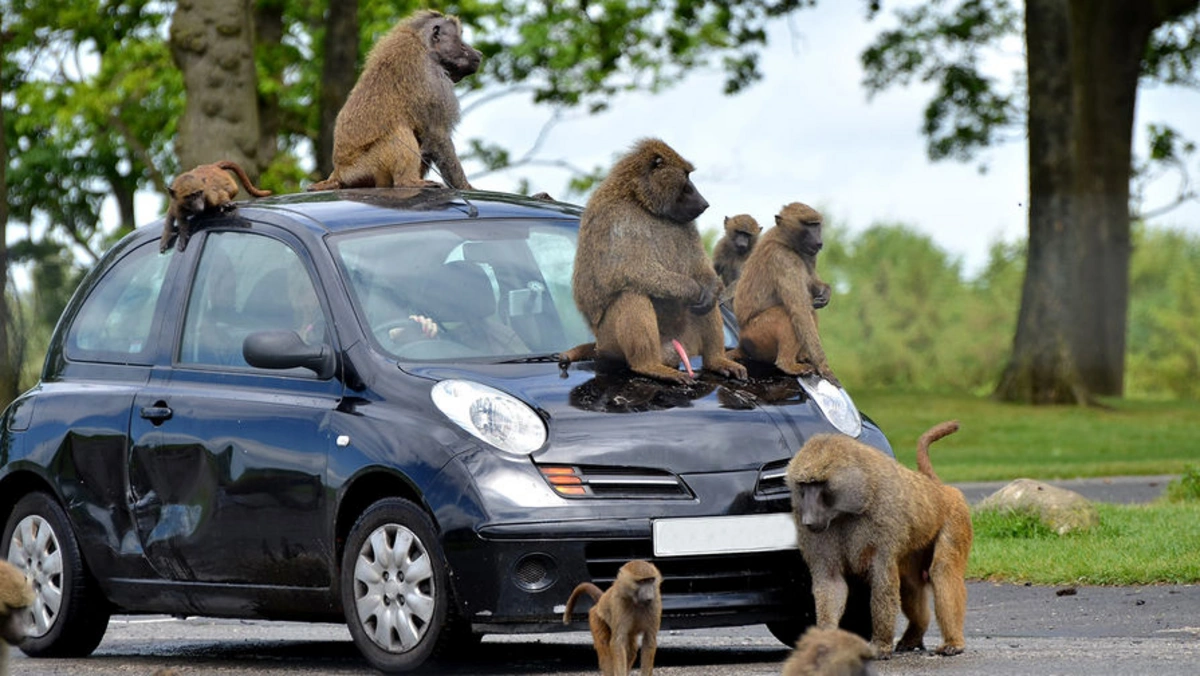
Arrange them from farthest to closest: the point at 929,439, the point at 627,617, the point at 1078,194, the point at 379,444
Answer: the point at 1078,194
the point at 929,439
the point at 379,444
the point at 627,617

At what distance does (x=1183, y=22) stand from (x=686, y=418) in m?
32.0

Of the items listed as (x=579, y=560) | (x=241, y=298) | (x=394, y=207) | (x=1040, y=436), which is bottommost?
(x=1040, y=436)

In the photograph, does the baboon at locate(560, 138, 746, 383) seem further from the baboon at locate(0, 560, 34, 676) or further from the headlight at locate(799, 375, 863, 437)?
the baboon at locate(0, 560, 34, 676)

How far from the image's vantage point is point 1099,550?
12352 mm

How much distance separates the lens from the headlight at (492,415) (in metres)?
7.93

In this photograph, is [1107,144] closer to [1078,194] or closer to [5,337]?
[1078,194]

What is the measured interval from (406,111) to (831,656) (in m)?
6.30

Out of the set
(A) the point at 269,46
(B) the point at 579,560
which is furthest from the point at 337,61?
(B) the point at 579,560

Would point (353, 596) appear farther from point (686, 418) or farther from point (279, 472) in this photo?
point (686, 418)

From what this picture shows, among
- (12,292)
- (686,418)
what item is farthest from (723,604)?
(12,292)

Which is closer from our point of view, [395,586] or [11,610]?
Result: [11,610]

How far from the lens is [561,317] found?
9.26m

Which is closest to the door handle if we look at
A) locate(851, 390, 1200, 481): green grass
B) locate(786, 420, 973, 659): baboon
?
locate(786, 420, 973, 659): baboon

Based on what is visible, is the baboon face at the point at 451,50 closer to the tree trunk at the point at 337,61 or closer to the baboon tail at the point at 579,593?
the baboon tail at the point at 579,593
